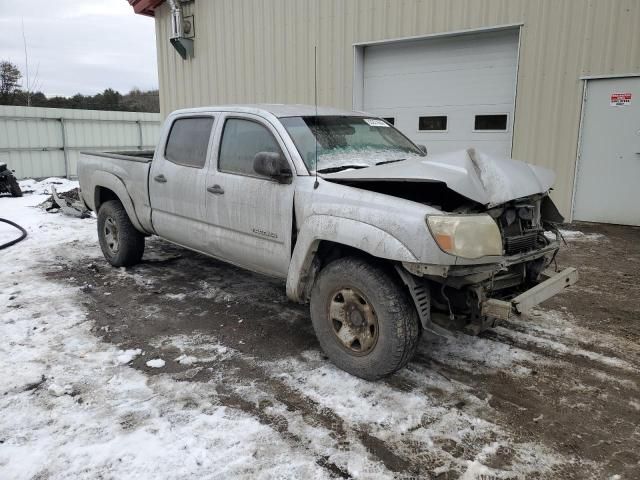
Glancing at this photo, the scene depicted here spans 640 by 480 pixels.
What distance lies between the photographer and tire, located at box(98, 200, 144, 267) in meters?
6.14

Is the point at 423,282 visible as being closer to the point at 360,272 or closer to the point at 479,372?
the point at 360,272

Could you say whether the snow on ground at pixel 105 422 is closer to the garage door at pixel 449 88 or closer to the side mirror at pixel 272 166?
the side mirror at pixel 272 166

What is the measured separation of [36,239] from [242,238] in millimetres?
5377

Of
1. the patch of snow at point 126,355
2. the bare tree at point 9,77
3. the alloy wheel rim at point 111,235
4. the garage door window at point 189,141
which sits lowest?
the patch of snow at point 126,355

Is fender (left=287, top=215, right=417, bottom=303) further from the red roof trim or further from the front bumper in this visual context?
the red roof trim

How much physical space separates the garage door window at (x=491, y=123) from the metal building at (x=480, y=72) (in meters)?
0.02

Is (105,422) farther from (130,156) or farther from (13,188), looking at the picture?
(13,188)

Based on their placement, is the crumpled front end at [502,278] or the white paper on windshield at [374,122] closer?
the crumpled front end at [502,278]

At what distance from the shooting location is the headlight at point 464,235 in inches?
120

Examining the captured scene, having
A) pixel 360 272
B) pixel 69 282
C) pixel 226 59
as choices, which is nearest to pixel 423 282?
pixel 360 272

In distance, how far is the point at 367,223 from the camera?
10.9ft

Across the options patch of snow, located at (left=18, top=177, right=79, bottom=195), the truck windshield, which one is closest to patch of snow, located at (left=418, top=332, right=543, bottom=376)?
the truck windshield

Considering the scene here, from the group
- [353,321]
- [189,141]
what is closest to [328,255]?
[353,321]

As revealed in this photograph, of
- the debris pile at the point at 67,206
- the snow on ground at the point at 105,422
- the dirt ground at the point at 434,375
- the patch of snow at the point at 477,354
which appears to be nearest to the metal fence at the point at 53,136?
the debris pile at the point at 67,206
